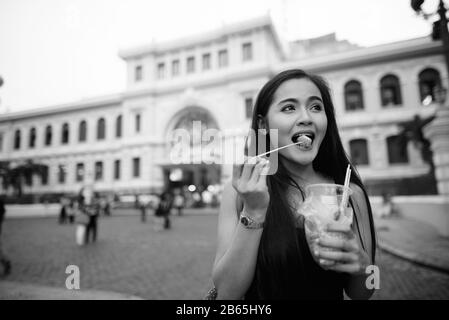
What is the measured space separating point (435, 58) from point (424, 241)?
20703 mm

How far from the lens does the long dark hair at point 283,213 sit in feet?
3.41

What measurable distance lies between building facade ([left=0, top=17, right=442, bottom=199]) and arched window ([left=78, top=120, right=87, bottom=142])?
0.10 metres

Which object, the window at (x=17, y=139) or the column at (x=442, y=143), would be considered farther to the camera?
the window at (x=17, y=139)

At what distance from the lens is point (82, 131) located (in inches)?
1270

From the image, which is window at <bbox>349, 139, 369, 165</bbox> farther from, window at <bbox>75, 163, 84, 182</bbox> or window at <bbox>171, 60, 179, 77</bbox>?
window at <bbox>75, 163, 84, 182</bbox>

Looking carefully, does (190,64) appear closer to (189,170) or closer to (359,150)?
(189,170)

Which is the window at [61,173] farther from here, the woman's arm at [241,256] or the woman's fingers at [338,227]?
the woman's fingers at [338,227]

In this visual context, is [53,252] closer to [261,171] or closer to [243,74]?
[261,171]

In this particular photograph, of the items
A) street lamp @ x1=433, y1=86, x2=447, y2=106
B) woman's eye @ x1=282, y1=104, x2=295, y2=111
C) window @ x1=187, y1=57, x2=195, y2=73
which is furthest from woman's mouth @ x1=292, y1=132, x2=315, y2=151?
window @ x1=187, y1=57, x2=195, y2=73

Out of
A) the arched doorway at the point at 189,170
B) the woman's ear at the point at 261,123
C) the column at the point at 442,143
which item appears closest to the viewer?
the woman's ear at the point at 261,123

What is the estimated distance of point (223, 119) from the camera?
2516 cm

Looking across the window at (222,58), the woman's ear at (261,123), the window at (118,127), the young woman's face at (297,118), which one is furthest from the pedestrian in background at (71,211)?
the window at (222,58)

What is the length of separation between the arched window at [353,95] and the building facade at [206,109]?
0.26ft
